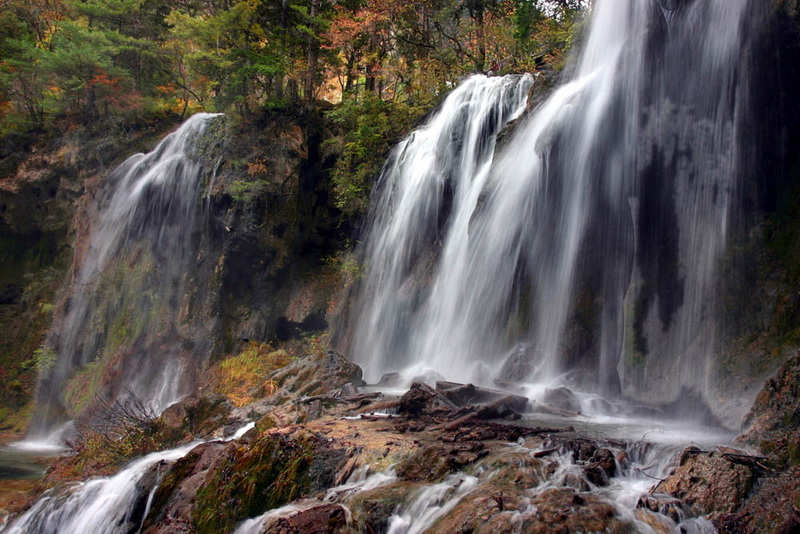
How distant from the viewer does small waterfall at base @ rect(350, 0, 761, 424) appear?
821 centimetres

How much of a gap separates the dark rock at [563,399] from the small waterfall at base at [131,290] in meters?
10.8

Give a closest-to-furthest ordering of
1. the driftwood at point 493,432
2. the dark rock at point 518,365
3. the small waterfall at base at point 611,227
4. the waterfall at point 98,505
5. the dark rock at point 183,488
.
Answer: the dark rock at point 183,488
the driftwood at point 493,432
the waterfall at point 98,505
the small waterfall at base at point 611,227
the dark rock at point 518,365

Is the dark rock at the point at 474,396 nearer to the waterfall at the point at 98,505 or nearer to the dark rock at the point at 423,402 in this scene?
the dark rock at the point at 423,402

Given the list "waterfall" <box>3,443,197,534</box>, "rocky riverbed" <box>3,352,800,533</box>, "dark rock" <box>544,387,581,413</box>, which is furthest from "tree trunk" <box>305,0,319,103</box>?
"waterfall" <box>3,443,197,534</box>

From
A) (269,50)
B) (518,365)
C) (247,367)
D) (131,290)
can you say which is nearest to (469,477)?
(518,365)

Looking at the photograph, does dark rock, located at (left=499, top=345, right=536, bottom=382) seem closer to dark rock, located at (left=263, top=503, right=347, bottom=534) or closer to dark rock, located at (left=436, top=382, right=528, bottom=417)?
dark rock, located at (left=436, top=382, right=528, bottom=417)

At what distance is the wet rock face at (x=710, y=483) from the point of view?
13.4 feet

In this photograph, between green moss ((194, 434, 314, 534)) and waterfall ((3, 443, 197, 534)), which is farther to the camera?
waterfall ((3, 443, 197, 534))

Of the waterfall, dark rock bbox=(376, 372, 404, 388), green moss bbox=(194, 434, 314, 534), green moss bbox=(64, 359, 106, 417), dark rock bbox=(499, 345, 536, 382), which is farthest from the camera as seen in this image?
green moss bbox=(64, 359, 106, 417)

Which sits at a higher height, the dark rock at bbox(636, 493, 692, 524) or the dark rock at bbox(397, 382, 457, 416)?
the dark rock at bbox(636, 493, 692, 524)

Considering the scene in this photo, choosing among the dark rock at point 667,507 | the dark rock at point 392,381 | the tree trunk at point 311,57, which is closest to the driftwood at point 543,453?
the dark rock at point 667,507

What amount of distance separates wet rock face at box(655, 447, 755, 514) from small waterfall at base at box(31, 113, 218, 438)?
1364 cm

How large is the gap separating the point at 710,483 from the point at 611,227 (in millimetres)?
5598

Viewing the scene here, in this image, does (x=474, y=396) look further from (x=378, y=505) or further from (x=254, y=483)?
(x=378, y=505)
